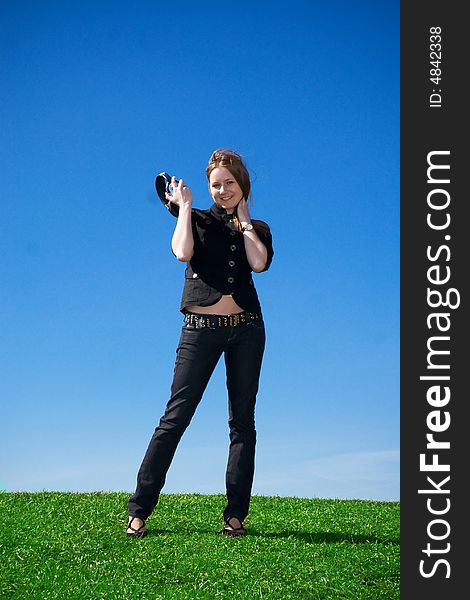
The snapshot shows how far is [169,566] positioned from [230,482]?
97 cm

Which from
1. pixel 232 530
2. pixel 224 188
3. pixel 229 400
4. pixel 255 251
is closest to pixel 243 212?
pixel 224 188

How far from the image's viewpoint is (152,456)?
605cm

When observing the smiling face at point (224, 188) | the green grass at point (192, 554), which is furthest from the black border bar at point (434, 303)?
the smiling face at point (224, 188)

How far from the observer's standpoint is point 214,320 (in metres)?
6.11

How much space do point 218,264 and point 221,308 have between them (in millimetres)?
369

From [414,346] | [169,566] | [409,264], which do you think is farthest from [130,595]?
[409,264]

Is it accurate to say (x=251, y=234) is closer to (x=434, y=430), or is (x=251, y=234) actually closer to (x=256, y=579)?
(x=434, y=430)

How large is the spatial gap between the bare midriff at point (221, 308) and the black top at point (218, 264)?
0.04 metres

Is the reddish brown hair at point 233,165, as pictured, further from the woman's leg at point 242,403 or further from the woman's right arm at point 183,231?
the woman's leg at point 242,403

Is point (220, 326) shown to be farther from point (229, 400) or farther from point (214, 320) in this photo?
point (229, 400)

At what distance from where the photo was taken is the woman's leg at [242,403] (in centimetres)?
→ 619

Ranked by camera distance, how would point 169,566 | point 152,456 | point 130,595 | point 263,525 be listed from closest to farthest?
point 130,595, point 169,566, point 152,456, point 263,525

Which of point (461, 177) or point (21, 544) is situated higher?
point (461, 177)

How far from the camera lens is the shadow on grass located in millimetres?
6418
